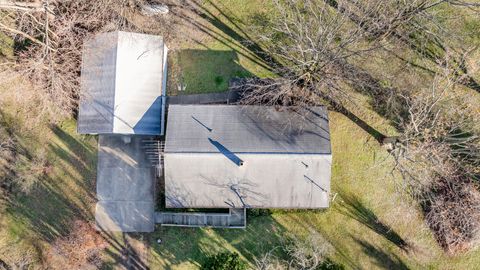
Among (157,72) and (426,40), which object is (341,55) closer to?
(426,40)

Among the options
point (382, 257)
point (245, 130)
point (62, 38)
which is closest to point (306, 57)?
point (245, 130)

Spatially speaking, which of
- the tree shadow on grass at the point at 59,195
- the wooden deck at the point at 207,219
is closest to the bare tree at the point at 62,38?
the tree shadow on grass at the point at 59,195

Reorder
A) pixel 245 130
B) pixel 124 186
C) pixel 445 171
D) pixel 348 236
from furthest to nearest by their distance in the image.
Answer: pixel 124 186 → pixel 348 236 → pixel 445 171 → pixel 245 130

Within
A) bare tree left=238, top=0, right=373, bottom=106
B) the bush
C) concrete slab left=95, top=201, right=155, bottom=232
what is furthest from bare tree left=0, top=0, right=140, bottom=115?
the bush

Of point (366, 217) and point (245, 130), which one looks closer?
point (245, 130)

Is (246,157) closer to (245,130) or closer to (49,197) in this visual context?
(245,130)
